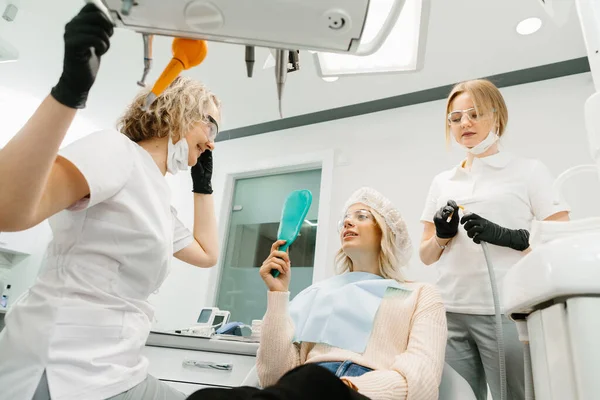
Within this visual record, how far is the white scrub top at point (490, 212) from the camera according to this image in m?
1.31

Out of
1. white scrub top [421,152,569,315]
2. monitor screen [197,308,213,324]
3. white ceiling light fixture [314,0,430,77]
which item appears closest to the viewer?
white ceiling light fixture [314,0,430,77]

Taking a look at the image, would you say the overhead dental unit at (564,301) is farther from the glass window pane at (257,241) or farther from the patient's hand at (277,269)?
the glass window pane at (257,241)

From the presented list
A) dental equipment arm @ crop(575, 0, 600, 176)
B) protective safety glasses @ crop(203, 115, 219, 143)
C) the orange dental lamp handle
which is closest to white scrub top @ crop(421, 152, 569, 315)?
dental equipment arm @ crop(575, 0, 600, 176)

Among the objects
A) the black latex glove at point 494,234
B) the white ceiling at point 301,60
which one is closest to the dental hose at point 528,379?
the black latex glove at point 494,234

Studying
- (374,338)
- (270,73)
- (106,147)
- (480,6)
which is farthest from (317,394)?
(270,73)

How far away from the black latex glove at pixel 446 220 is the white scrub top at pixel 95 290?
876 mm

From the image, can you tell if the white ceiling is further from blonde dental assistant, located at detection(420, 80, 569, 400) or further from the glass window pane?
blonde dental assistant, located at detection(420, 80, 569, 400)

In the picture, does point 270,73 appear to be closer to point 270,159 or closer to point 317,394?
point 270,159

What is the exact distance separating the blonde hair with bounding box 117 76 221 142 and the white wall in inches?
61.8

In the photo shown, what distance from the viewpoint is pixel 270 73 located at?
254cm

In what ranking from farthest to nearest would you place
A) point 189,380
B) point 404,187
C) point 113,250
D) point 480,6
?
1. point 404,187
2. point 480,6
3. point 189,380
4. point 113,250

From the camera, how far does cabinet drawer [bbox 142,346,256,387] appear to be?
1595 mm

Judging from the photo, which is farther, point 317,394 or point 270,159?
point 270,159

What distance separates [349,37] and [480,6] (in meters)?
1.77
